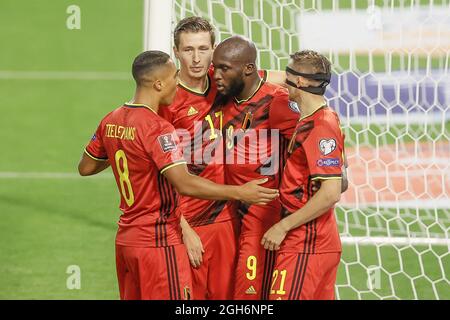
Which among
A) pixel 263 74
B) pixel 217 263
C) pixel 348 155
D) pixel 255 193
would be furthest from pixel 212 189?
pixel 348 155

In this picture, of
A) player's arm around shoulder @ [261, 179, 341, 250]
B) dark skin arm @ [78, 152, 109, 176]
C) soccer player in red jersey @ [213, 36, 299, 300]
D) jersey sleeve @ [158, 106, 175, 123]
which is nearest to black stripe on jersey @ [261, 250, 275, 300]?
soccer player in red jersey @ [213, 36, 299, 300]

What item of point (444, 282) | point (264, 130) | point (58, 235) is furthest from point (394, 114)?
point (264, 130)

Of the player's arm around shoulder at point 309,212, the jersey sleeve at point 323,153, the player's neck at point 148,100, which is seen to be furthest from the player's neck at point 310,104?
the player's neck at point 148,100

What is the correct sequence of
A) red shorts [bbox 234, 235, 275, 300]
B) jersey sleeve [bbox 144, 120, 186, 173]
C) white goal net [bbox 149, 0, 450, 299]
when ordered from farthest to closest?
white goal net [bbox 149, 0, 450, 299]
red shorts [bbox 234, 235, 275, 300]
jersey sleeve [bbox 144, 120, 186, 173]

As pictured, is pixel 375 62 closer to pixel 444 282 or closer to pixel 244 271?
pixel 444 282

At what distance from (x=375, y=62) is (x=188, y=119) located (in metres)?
9.54

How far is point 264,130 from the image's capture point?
6562mm

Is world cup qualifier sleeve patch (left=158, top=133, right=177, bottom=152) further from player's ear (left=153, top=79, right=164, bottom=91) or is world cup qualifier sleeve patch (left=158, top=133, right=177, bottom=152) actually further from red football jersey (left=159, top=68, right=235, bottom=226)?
red football jersey (left=159, top=68, right=235, bottom=226)

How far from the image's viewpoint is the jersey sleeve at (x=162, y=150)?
6.09 m

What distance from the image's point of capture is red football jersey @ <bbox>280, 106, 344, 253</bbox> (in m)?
6.12

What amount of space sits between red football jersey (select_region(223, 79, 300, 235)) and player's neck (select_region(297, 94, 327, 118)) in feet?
0.75

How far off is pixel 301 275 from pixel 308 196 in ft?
1.46

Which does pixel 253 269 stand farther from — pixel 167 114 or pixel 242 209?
pixel 167 114

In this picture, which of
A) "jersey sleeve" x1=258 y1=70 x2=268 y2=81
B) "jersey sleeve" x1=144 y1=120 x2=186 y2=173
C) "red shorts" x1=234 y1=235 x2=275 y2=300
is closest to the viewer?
"jersey sleeve" x1=144 y1=120 x2=186 y2=173
